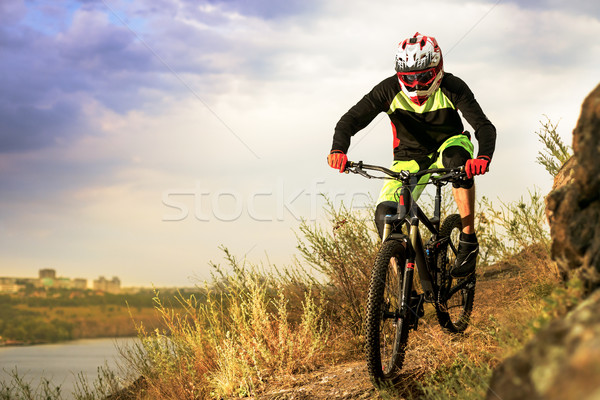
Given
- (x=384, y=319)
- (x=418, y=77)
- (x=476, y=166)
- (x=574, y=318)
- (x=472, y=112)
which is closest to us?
(x=574, y=318)

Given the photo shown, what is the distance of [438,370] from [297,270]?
111 inches

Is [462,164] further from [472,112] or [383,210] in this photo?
[383,210]

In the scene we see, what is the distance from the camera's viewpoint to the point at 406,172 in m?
4.40

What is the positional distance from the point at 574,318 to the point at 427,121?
3604 millimetres

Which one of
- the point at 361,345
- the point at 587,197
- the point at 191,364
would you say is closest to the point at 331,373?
the point at 361,345

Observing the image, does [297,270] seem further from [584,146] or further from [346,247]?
[584,146]

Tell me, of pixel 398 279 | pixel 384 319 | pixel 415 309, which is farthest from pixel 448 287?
pixel 384 319

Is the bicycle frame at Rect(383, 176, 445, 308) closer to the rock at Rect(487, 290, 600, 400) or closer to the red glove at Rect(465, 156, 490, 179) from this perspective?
the red glove at Rect(465, 156, 490, 179)

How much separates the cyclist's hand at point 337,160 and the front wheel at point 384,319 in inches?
29.6

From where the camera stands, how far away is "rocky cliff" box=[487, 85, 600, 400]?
1520 mm

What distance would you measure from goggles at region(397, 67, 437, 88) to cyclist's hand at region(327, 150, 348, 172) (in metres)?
0.91

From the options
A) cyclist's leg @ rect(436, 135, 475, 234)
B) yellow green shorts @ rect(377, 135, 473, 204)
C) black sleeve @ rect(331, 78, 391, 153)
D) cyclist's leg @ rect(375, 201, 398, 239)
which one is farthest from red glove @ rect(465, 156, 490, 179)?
black sleeve @ rect(331, 78, 391, 153)

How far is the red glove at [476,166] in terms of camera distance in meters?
4.45

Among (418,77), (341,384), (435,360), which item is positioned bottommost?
(341,384)
